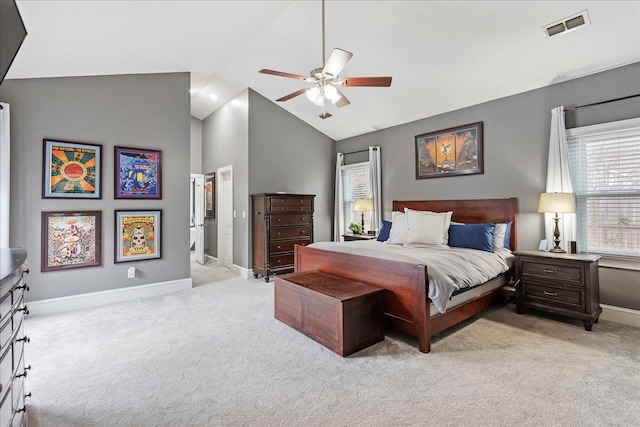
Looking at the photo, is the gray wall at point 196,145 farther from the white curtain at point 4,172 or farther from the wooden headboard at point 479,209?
the wooden headboard at point 479,209

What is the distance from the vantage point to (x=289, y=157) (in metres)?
6.20

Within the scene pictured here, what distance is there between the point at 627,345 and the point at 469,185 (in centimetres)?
251

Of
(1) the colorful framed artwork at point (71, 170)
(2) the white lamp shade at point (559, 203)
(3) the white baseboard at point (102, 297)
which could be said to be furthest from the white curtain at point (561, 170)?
(1) the colorful framed artwork at point (71, 170)

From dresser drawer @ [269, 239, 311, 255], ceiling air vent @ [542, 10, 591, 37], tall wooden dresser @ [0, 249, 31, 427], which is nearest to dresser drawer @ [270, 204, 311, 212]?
dresser drawer @ [269, 239, 311, 255]

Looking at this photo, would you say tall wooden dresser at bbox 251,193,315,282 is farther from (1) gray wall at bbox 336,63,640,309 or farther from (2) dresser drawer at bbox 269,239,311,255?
(1) gray wall at bbox 336,63,640,309

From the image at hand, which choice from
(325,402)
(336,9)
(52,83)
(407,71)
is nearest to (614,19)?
(407,71)

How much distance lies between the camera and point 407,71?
13.7 feet

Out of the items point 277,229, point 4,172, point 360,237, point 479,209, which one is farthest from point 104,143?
point 479,209

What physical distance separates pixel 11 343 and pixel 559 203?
459 centimetres

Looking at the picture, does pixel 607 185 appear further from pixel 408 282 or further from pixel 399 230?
pixel 408 282

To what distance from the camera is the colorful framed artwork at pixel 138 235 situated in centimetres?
422

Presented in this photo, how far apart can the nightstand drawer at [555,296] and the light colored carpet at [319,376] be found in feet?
0.77

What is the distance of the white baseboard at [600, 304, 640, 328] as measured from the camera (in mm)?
3188

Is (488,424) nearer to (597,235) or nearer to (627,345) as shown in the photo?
(627,345)
